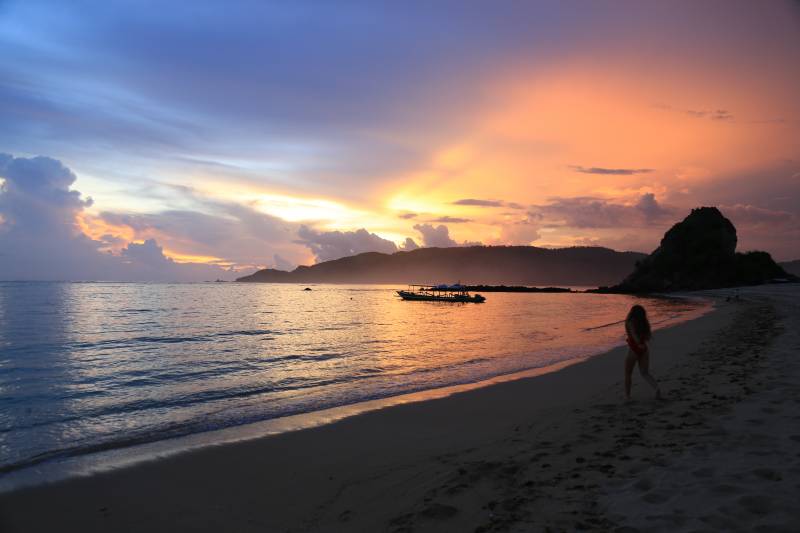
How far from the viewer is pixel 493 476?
6.09 meters

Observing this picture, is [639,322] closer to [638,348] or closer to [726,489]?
[638,348]

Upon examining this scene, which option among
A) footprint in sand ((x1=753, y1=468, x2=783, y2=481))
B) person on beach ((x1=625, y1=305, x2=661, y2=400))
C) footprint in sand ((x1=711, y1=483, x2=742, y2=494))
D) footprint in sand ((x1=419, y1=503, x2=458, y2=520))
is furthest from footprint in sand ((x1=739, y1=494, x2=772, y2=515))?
person on beach ((x1=625, y1=305, x2=661, y2=400))

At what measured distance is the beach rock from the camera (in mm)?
103875

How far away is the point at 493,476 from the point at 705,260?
414ft

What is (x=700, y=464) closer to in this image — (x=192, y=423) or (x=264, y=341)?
(x=192, y=423)

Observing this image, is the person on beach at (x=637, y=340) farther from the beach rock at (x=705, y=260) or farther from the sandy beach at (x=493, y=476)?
the beach rock at (x=705, y=260)

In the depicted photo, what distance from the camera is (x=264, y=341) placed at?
2744 centimetres

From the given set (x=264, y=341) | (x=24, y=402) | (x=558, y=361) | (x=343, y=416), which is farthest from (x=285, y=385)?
(x=264, y=341)

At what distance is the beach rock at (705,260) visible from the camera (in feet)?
341

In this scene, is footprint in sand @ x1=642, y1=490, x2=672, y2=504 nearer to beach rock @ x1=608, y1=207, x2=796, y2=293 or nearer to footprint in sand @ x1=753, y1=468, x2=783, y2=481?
footprint in sand @ x1=753, y1=468, x2=783, y2=481

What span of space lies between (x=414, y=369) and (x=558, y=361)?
6.35 m

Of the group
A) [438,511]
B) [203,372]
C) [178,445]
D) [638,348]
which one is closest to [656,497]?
[438,511]

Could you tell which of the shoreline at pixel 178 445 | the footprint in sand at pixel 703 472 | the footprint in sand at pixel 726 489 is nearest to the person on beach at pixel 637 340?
the shoreline at pixel 178 445

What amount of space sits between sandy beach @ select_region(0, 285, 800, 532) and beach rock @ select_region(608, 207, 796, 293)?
11602cm
